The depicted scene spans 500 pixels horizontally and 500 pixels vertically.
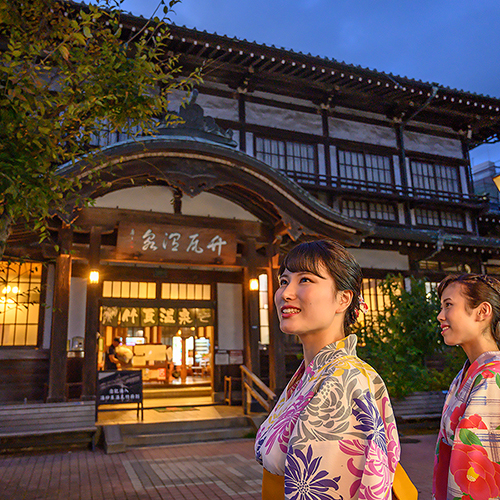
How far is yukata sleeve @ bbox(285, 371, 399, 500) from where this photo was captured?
1.52 m

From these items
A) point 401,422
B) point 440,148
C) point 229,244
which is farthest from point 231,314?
point 440,148

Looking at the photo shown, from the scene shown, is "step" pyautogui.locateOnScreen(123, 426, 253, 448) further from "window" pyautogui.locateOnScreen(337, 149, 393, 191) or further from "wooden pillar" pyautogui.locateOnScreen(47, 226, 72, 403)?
"window" pyautogui.locateOnScreen(337, 149, 393, 191)

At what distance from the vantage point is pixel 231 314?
13.2 metres

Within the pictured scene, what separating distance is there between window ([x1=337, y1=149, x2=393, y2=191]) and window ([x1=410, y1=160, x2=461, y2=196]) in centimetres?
119

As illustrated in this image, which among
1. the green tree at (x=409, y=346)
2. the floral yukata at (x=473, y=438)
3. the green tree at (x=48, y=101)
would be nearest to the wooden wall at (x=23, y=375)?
the green tree at (x=48, y=101)

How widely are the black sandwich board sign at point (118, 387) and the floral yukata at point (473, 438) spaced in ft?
28.1

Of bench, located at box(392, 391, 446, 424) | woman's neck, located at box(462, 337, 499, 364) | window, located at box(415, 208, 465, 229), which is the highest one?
window, located at box(415, 208, 465, 229)

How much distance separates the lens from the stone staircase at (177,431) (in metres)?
9.00

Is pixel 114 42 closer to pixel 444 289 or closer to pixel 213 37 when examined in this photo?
pixel 444 289

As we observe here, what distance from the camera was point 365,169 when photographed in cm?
1517

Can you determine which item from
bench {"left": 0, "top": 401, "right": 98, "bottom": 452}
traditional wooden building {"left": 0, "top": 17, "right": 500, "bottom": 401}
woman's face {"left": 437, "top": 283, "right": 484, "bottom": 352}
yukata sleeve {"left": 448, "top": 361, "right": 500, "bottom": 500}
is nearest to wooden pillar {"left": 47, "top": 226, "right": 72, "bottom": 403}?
traditional wooden building {"left": 0, "top": 17, "right": 500, "bottom": 401}

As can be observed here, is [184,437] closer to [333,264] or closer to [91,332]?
[91,332]

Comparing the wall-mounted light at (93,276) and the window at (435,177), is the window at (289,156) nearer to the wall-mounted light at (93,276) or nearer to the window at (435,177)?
the window at (435,177)

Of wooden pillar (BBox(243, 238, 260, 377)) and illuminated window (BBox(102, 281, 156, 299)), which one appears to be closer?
wooden pillar (BBox(243, 238, 260, 377))
